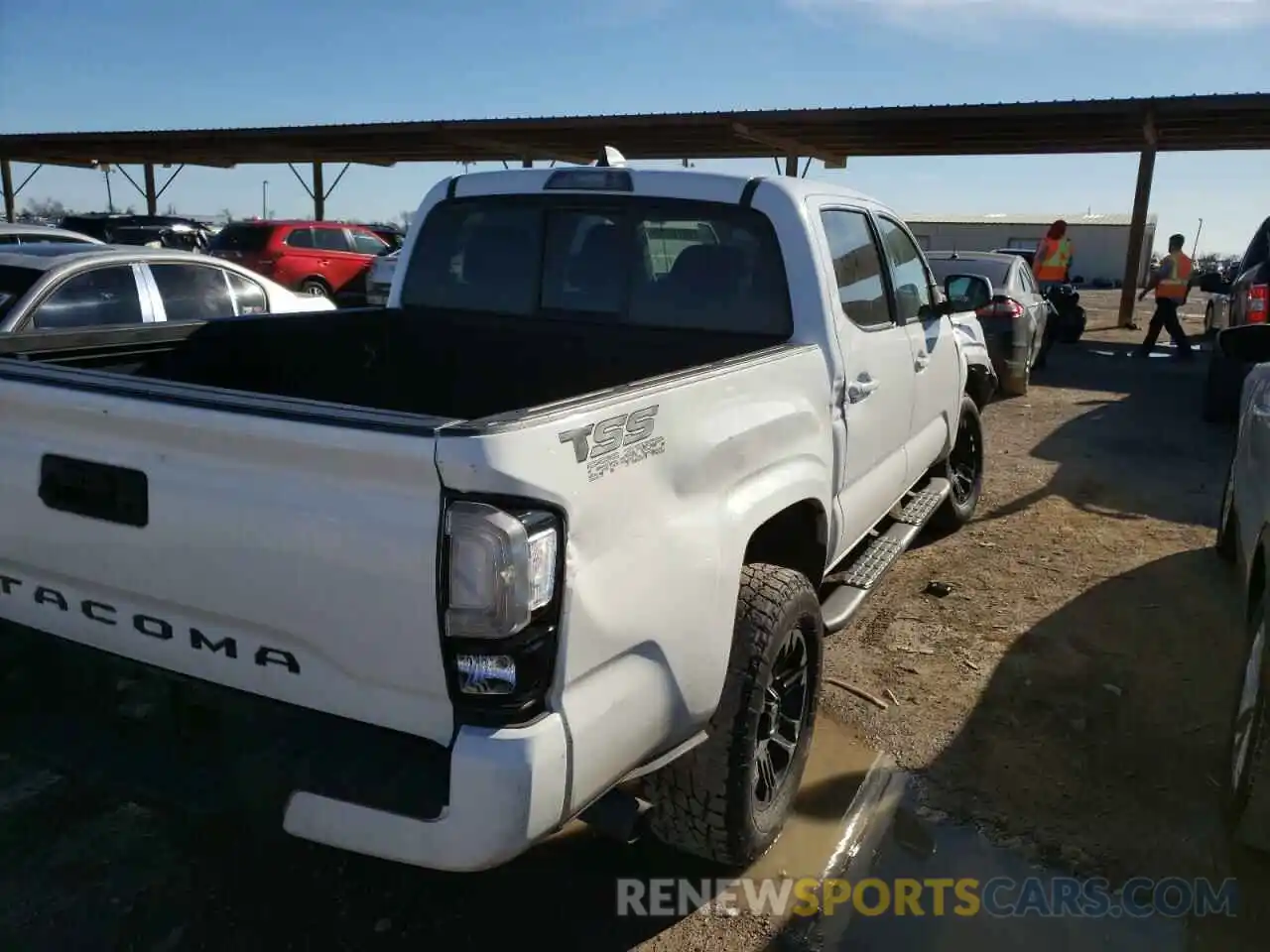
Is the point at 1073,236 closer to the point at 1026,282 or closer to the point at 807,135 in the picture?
the point at 807,135

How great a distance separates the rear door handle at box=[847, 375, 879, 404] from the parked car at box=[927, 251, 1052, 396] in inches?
260

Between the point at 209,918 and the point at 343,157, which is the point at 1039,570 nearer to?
Result: the point at 209,918

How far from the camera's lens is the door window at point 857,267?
3.80 m

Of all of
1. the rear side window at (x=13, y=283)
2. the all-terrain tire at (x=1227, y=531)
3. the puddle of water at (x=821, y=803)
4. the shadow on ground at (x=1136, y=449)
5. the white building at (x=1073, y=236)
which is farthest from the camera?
the white building at (x=1073, y=236)

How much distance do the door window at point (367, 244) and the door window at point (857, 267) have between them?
54.4ft

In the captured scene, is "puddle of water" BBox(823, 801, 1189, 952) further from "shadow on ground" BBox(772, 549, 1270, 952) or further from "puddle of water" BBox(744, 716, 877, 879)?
"puddle of water" BBox(744, 716, 877, 879)

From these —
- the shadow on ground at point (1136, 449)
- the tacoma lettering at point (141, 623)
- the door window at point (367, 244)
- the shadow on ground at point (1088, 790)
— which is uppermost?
the door window at point (367, 244)

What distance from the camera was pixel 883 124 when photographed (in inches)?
701

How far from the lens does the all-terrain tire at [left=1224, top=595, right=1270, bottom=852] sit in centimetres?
279

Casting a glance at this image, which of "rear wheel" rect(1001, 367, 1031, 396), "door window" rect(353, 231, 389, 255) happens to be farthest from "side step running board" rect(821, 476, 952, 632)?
"door window" rect(353, 231, 389, 255)

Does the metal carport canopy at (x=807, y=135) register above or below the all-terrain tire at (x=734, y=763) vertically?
above

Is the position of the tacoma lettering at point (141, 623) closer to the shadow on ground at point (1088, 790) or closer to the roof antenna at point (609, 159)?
the shadow on ground at point (1088, 790)

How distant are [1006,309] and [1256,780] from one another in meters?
8.45

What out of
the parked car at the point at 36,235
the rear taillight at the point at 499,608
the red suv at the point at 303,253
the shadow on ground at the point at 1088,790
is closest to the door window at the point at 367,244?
the red suv at the point at 303,253
